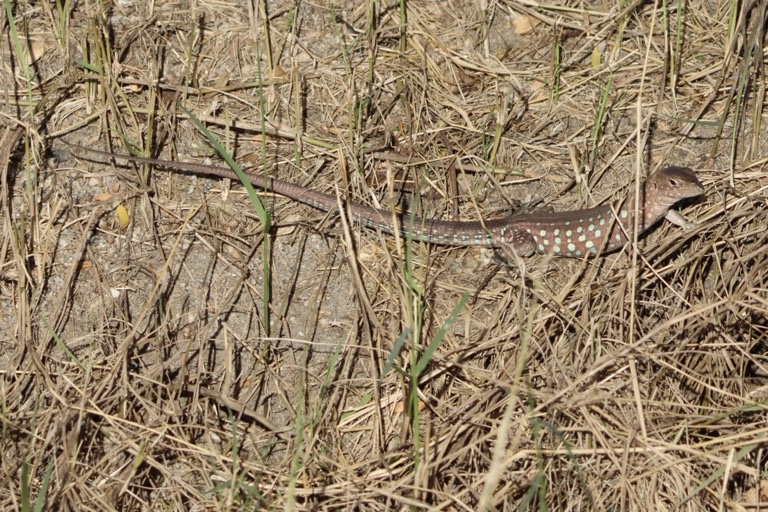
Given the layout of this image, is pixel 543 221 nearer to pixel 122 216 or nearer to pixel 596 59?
pixel 596 59

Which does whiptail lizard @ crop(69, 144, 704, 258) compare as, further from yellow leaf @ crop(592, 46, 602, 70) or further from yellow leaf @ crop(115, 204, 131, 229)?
yellow leaf @ crop(592, 46, 602, 70)

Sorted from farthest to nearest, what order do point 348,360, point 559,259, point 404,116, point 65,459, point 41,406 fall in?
1. point 404,116
2. point 559,259
3. point 348,360
4. point 41,406
5. point 65,459

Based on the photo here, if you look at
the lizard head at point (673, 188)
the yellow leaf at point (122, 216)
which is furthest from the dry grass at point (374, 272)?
the lizard head at point (673, 188)

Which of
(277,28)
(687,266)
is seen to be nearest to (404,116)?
(277,28)

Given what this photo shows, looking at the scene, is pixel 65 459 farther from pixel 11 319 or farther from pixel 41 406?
pixel 11 319

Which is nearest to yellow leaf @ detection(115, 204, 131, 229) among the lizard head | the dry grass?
the dry grass

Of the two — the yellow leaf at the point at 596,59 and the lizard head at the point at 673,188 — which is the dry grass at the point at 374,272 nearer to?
the yellow leaf at the point at 596,59

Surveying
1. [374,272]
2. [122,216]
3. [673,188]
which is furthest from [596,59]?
[122,216]
